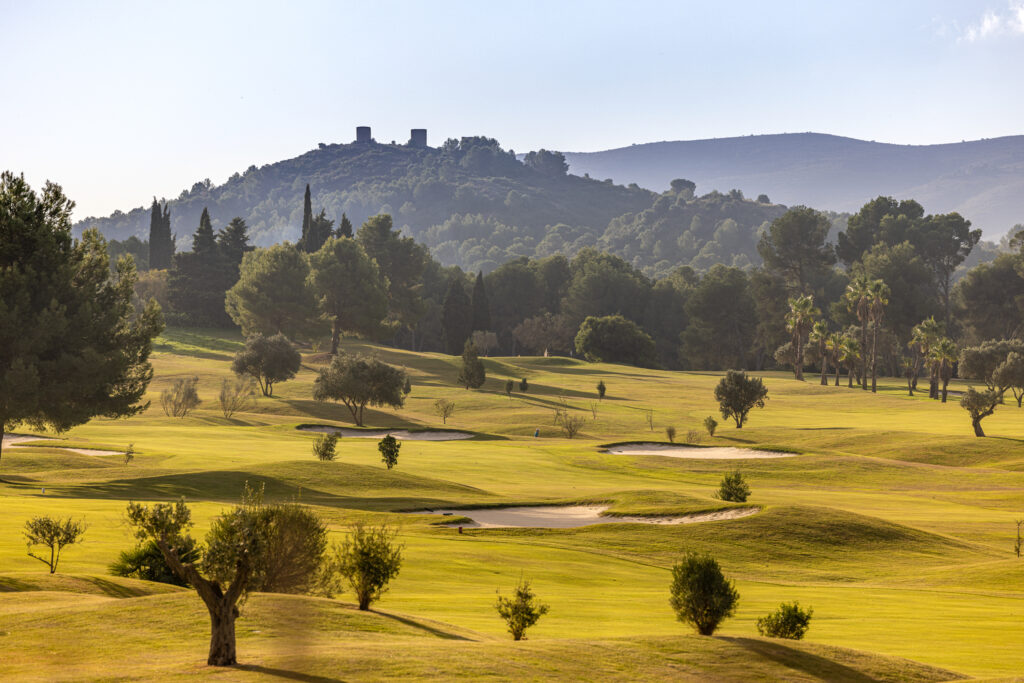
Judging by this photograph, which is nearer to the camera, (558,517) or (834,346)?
(558,517)

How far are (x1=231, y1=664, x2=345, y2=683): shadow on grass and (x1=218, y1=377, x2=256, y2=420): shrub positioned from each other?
74373 millimetres

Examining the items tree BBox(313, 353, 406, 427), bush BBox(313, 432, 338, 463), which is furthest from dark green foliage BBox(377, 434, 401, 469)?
tree BBox(313, 353, 406, 427)

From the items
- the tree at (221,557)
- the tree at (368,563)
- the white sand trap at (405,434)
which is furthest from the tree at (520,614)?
the white sand trap at (405,434)

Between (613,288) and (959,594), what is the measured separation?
510 feet

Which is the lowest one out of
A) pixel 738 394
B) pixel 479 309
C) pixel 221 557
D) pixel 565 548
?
pixel 565 548

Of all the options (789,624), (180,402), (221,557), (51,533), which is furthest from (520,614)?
(180,402)

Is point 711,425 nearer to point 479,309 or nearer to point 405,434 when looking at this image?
point 405,434

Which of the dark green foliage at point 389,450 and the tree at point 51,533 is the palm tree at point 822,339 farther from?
the tree at point 51,533

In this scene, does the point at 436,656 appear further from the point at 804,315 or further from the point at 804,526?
the point at 804,315

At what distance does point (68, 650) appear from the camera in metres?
16.2

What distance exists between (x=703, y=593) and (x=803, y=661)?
2622 millimetres

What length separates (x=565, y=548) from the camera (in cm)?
3578

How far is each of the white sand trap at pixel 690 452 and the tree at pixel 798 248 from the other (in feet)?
382

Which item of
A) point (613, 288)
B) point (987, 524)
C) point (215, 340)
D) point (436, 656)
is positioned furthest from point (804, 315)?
point (436, 656)
